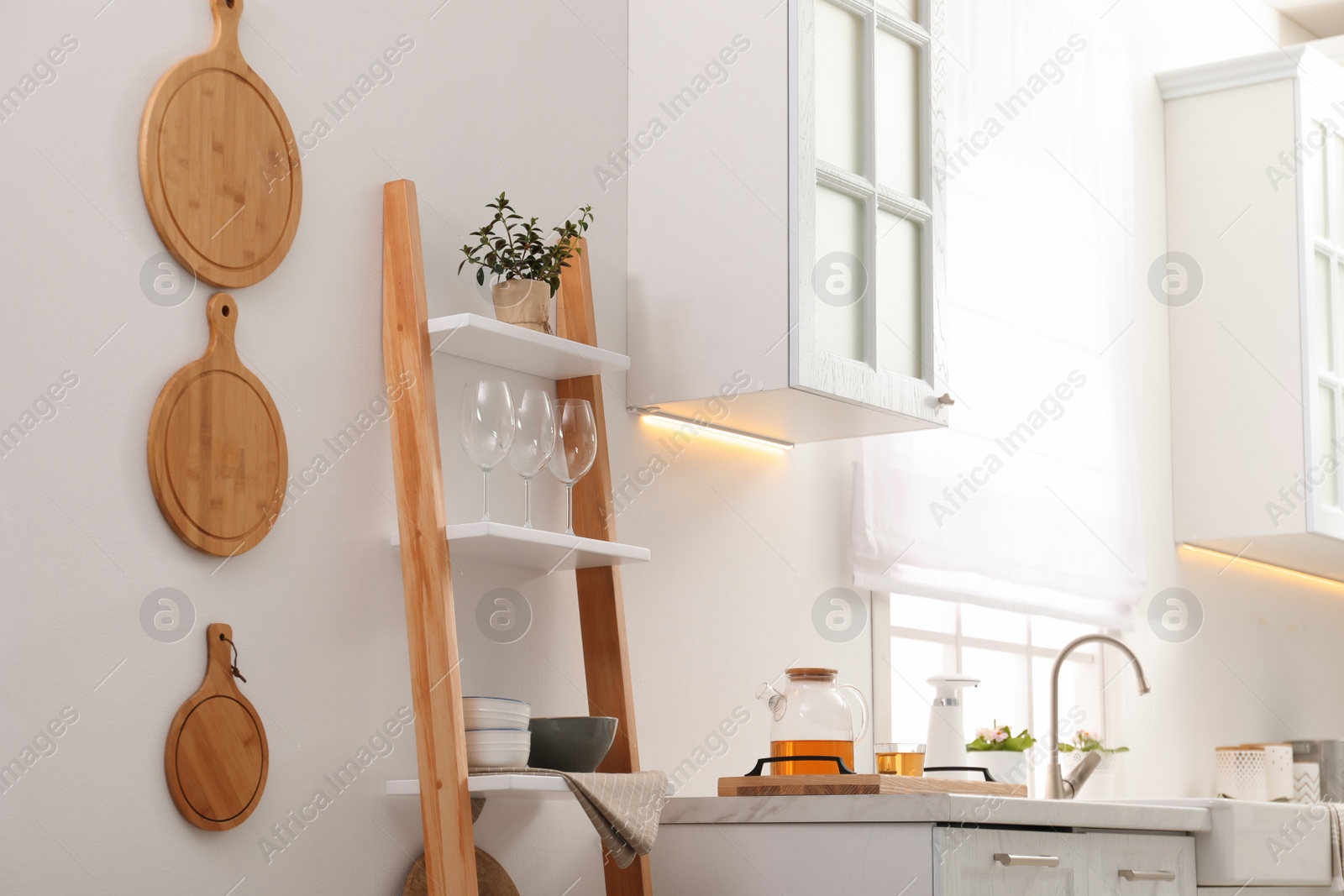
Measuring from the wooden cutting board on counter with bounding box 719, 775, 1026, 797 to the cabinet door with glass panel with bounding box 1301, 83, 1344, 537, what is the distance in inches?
83.0

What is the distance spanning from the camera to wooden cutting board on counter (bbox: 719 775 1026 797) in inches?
89.5

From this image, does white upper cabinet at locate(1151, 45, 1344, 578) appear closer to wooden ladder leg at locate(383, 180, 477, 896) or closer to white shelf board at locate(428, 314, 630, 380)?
white shelf board at locate(428, 314, 630, 380)

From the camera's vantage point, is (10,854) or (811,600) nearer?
(10,854)

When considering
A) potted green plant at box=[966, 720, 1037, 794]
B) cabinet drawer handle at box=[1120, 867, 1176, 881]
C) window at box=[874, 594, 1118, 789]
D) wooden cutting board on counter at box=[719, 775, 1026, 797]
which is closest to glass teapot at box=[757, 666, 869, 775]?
wooden cutting board on counter at box=[719, 775, 1026, 797]

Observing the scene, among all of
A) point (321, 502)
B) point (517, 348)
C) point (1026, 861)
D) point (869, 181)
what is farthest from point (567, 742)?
point (869, 181)

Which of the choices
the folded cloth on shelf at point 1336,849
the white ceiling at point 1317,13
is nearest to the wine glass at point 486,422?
the folded cloth on shelf at point 1336,849

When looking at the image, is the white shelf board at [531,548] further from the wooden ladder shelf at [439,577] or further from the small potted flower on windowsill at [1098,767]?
the small potted flower on windowsill at [1098,767]

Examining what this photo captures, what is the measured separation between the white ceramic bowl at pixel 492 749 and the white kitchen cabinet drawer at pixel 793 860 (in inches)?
17.9

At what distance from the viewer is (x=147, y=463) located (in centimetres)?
188

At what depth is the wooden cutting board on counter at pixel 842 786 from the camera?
2.27 meters

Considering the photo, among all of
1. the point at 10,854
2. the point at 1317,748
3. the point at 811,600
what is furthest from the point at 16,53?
the point at 1317,748

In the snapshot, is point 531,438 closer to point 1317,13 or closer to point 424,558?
point 424,558

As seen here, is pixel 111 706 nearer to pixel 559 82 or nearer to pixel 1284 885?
pixel 559 82

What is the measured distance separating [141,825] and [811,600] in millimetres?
1608
